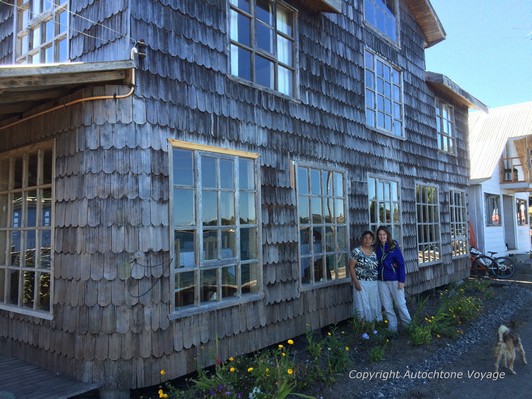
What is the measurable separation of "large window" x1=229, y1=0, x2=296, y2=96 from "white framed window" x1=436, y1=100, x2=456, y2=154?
6.66 metres

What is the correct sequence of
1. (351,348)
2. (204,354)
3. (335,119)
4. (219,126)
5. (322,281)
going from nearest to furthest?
(204,354), (219,126), (351,348), (322,281), (335,119)

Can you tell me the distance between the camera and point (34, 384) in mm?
4188

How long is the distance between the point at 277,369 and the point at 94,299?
192 centimetres

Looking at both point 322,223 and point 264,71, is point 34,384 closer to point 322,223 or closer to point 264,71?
point 322,223

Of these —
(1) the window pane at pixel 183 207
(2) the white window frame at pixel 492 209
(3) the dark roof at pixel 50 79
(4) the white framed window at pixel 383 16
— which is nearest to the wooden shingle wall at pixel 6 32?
(3) the dark roof at pixel 50 79

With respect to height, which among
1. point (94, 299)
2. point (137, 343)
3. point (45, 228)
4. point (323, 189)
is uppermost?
point (323, 189)

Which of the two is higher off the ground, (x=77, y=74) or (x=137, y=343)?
(x=77, y=74)

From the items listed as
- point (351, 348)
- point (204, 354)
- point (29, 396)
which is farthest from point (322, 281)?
point (29, 396)

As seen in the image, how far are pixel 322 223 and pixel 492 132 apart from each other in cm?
1652

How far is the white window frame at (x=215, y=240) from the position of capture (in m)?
4.71

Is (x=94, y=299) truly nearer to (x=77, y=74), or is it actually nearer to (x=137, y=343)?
(x=137, y=343)

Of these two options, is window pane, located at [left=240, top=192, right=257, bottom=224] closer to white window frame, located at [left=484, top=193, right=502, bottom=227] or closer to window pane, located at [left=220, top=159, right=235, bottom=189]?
window pane, located at [left=220, top=159, right=235, bottom=189]

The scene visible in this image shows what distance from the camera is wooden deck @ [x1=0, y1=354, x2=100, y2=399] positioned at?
3.87 meters

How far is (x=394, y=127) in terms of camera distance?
31.4ft
